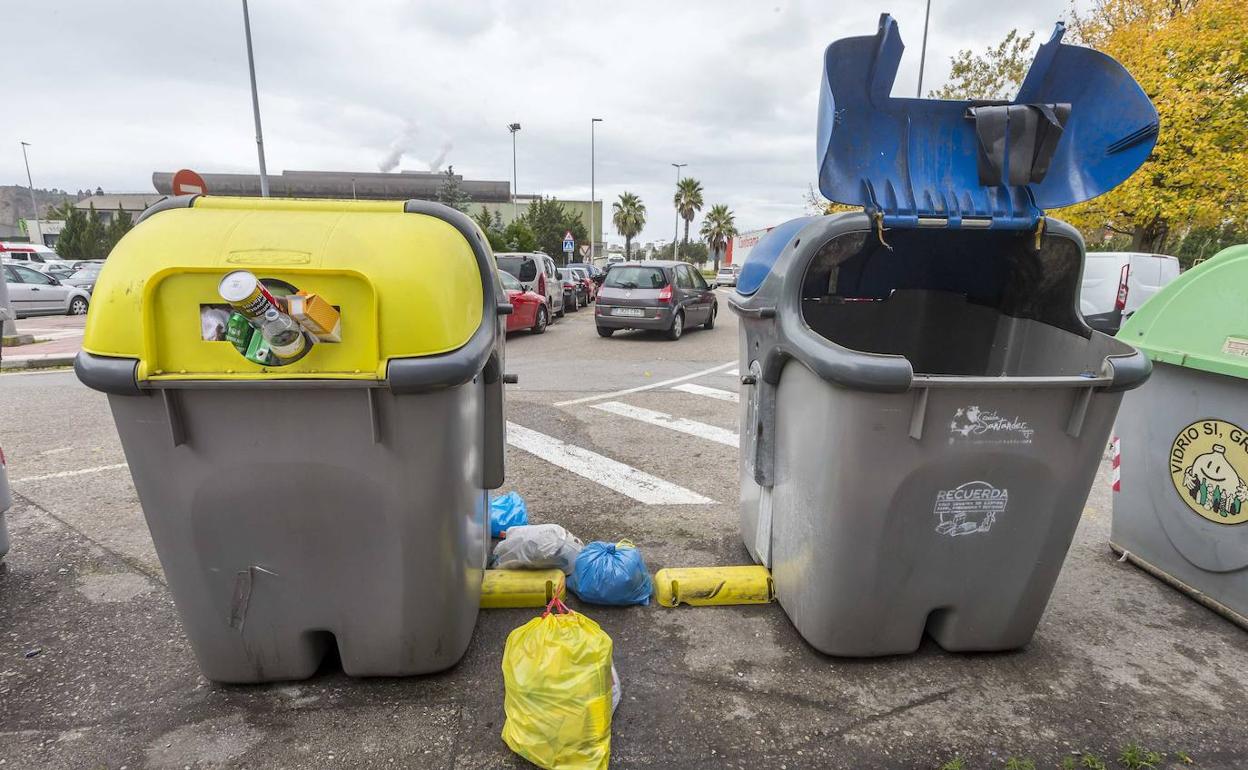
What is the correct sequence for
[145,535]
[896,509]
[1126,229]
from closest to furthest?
[896,509], [145,535], [1126,229]

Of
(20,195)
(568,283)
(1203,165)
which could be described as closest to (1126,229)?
(1203,165)

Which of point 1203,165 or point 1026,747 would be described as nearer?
point 1026,747

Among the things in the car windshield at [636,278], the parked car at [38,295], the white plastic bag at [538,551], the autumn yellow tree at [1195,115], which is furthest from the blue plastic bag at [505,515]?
the parked car at [38,295]

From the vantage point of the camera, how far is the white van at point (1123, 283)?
9508 millimetres

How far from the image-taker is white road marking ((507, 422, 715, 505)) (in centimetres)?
477

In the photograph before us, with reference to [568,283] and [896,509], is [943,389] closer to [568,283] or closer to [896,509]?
[896,509]

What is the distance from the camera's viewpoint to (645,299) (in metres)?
13.2

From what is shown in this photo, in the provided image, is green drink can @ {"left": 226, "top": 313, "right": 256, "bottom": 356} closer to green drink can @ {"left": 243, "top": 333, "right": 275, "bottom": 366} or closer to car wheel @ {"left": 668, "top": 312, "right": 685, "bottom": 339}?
green drink can @ {"left": 243, "top": 333, "right": 275, "bottom": 366}

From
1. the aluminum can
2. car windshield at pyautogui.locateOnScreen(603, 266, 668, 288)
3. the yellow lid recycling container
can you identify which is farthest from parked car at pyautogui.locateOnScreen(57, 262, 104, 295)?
the aluminum can

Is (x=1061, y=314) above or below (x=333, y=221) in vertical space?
below

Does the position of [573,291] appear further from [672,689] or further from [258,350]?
[258,350]

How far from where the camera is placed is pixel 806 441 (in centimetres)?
268

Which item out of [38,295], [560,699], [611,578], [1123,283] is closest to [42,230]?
[38,295]

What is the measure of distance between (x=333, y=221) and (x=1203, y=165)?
16.1 m
